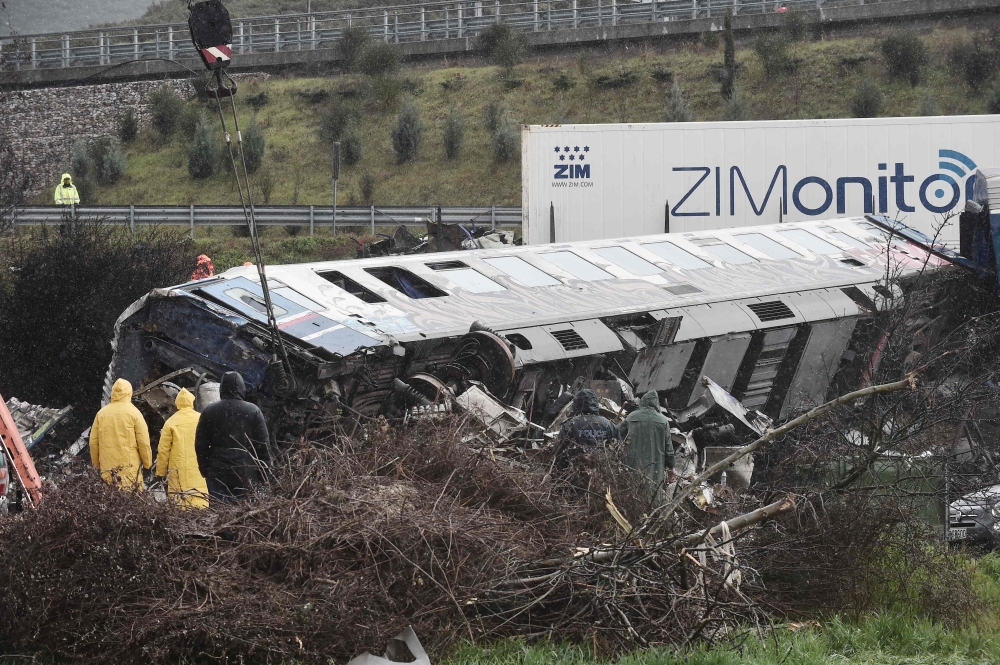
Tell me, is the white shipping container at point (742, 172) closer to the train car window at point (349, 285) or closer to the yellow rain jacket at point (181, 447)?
the train car window at point (349, 285)

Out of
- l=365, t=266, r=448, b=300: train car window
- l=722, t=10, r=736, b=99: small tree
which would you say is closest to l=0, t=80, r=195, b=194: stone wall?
l=722, t=10, r=736, b=99: small tree

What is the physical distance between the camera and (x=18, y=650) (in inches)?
254

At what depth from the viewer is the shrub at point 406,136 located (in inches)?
1535

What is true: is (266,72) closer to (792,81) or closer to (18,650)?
(792,81)

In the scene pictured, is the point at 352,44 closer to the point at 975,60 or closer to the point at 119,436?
the point at 975,60

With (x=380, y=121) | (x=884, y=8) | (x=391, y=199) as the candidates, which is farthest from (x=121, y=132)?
(x=884, y=8)

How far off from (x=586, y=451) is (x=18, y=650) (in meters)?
3.80

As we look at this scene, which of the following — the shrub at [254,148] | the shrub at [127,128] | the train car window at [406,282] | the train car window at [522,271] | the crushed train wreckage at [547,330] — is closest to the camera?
the crushed train wreckage at [547,330]

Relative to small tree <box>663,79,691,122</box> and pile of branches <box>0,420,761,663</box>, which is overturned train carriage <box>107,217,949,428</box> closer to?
pile of branches <box>0,420,761,663</box>

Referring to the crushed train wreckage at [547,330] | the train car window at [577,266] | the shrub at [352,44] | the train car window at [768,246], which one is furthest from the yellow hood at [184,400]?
the shrub at [352,44]

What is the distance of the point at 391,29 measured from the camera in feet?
155

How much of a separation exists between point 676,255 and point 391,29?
3466 centimetres

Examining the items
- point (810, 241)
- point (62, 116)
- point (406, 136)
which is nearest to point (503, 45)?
point (406, 136)

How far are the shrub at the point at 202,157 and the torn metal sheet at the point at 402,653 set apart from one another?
33.6 metres
